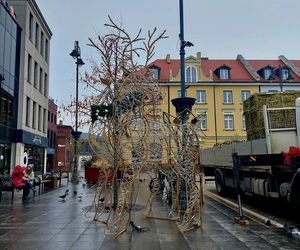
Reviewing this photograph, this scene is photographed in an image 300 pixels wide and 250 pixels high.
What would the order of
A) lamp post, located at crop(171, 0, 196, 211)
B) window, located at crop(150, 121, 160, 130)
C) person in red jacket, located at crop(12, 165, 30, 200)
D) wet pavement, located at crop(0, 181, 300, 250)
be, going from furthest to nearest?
1. person in red jacket, located at crop(12, 165, 30, 200)
2. lamp post, located at crop(171, 0, 196, 211)
3. window, located at crop(150, 121, 160, 130)
4. wet pavement, located at crop(0, 181, 300, 250)

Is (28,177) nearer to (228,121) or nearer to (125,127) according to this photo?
(125,127)

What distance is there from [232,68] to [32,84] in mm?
33602

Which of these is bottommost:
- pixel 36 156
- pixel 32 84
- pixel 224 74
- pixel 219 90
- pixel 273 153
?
pixel 273 153

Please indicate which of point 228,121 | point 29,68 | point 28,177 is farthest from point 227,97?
point 28,177

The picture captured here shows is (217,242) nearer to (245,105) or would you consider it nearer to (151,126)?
(151,126)

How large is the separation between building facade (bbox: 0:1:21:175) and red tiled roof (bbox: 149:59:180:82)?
25705mm

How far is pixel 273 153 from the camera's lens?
9.28 metres

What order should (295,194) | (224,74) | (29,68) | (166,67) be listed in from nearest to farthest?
(295,194) → (29,68) → (224,74) → (166,67)

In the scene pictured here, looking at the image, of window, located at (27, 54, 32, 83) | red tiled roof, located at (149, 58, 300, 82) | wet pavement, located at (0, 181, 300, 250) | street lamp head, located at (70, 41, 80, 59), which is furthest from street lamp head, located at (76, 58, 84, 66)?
red tiled roof, located at (149, 58, 300, 82)

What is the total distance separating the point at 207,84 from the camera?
161 ft

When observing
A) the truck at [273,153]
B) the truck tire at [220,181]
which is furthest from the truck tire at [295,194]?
the truck tire at [220,181]

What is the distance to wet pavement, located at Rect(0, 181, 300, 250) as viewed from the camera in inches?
251

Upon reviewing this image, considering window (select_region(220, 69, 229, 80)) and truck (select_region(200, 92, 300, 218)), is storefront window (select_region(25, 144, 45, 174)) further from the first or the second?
window (select_region(220, 69, 229, 80))

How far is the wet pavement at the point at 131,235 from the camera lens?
6363mm
